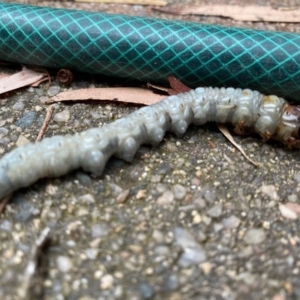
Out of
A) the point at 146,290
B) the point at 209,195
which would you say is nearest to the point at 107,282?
the point at 146,290

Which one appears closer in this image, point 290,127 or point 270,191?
point 270,191

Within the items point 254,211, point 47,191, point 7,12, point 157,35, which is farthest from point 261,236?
point 7,12

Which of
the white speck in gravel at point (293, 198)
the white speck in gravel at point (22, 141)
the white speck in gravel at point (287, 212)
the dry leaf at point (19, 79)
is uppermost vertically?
the dry leaf at point (19, 79)

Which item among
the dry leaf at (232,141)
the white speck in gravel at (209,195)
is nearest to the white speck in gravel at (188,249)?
the white speck in gravel at (209,195)

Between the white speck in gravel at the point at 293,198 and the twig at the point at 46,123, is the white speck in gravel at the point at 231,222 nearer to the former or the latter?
the white speck in gravel at the point at 293,198

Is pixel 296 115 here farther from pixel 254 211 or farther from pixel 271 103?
pixel 254 211

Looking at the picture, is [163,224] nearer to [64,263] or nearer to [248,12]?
[64,263]

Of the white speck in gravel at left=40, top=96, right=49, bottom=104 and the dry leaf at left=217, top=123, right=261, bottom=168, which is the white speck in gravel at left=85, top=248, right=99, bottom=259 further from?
the white speck in gravel at left=40, top=96, right=49, bottom=104
